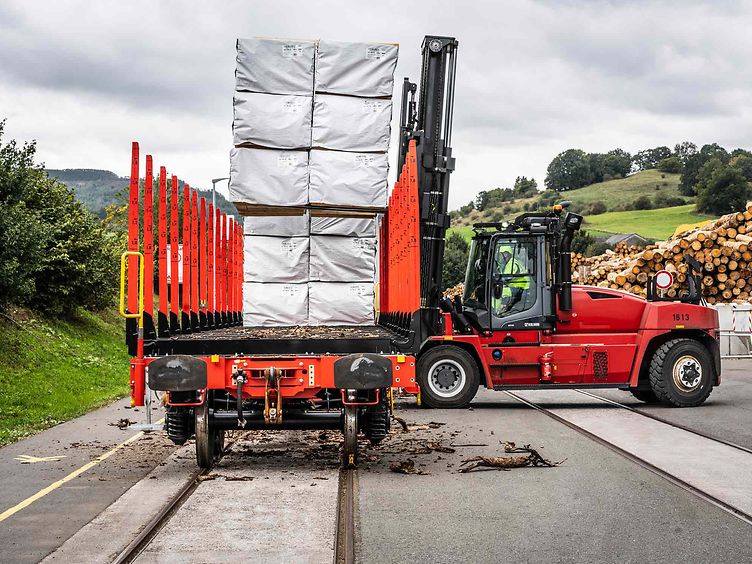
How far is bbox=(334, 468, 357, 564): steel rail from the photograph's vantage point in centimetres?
→ 655

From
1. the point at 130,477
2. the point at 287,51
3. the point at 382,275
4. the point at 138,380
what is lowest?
the point at 130,477

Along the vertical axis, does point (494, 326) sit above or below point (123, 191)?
below

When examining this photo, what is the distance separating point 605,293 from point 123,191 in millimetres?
42898

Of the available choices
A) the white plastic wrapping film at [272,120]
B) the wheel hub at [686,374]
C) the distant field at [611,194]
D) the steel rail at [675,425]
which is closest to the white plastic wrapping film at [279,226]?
the white plastic wrapping film at [272,120]

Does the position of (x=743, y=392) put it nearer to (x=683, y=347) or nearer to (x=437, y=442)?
(x=683, y=347)

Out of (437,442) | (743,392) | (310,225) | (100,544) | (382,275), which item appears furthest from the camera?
(743,392)

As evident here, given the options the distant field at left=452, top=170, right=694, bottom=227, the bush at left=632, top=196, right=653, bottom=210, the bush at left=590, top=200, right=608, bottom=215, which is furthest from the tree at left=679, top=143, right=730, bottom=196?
the bush at left=590, top=200, right=608, bottom=215

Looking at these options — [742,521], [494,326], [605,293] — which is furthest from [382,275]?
[742,521]

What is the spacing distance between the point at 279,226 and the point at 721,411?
7.73 m

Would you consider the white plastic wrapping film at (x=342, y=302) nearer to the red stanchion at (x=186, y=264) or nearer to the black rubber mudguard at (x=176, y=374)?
the red stanchion at (x=186, y=264)

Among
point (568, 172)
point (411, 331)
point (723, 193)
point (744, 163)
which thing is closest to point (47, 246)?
point (411, 331)

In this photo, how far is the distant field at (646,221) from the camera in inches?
3085

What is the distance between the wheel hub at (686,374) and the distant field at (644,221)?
56.6m

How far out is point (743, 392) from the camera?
63.4 ft
